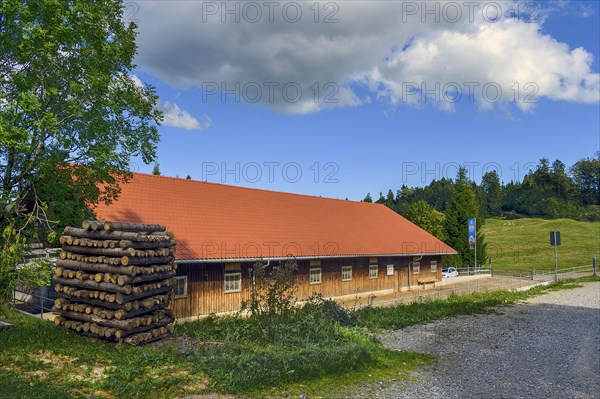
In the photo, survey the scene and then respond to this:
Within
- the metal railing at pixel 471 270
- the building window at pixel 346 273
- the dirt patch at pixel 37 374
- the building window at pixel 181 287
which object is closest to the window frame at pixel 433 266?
the metal railing at pixel 471 270

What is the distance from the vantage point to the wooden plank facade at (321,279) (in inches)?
728

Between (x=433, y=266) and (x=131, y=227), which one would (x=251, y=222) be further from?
(x=433, y=266)

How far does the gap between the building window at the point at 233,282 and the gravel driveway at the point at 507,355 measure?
7.80 metres

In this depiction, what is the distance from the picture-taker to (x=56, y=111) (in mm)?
13492

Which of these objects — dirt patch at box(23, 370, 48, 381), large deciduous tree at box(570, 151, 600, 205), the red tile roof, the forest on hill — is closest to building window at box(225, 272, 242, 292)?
the red tile roof

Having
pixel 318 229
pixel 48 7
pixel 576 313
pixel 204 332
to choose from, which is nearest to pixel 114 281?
pixel 204 332

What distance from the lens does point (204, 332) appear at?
46.9 ft

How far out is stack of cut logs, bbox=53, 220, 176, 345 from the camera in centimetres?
1207

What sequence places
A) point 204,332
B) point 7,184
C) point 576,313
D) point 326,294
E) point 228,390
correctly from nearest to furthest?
point 228,390 → point 7,184 → point 204,332 → point 576,313 → point 326,294

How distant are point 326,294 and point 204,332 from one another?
11527mm

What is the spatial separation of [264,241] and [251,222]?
84.6 inches

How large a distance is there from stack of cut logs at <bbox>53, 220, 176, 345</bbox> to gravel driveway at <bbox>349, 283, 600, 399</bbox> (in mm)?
6935

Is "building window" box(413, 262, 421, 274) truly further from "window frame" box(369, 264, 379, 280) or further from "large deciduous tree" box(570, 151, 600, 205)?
"large deciduous tree" box(570, 151, 600, 205)

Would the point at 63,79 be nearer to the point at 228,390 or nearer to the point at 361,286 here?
the point at 228,390
